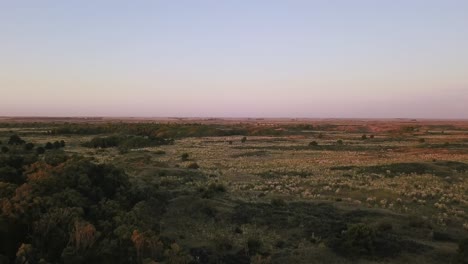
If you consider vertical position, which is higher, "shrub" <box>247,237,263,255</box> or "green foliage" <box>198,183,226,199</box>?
"green foliage" <box>198,183,226,199</box>

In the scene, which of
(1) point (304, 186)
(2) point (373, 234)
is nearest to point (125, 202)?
(2) point (373, 234)

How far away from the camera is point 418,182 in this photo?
3008cm

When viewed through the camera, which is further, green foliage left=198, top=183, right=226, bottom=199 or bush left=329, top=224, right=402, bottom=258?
green foliage left=198, top=183, right=226, bottom=199

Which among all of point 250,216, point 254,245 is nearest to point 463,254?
point 254,245

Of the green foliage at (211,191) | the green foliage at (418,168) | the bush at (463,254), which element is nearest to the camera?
the bush at (463,254)

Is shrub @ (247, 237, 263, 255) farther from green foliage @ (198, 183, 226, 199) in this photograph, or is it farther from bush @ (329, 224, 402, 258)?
green foliage @ (198, 183, 226, 199)

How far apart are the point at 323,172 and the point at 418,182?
6.91m

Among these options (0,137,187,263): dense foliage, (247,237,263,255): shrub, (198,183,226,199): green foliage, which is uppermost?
(0,137,187,263): dense foliage

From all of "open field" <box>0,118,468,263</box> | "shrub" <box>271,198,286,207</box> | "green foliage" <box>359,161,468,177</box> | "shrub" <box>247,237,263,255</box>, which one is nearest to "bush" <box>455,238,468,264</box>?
"open field" <box>0,118,468,263</box>

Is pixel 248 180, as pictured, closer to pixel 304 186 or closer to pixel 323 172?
pixel 304 186

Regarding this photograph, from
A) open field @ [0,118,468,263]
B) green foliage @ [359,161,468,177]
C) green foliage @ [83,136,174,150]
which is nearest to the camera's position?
open field @ [0,118,468,263]

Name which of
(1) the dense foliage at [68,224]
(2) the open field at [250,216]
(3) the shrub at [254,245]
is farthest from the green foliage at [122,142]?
(3) the shrub at [254,245]

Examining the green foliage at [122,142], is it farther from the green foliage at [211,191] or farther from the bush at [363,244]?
the bush at [363,244]

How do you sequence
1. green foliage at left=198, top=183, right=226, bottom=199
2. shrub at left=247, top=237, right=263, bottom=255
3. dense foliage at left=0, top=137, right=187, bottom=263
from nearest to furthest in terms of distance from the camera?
1. dense foliage at left=0, top=137, right=187, bottom=263
2. shrub at left=247, top=237, right=263, bottom=255
3. green foliage at left=198, top=183, right=226, bottom=199
